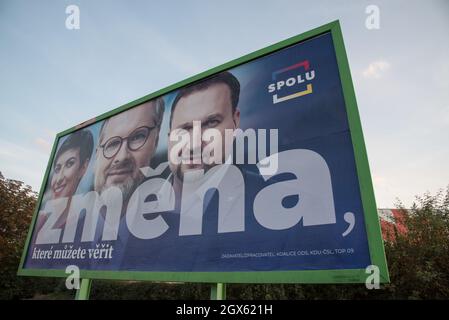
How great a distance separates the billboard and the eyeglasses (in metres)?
0.03

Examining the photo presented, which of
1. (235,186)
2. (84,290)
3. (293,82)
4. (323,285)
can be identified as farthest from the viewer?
(323,285)

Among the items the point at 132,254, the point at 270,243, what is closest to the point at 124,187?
the point at 132,254

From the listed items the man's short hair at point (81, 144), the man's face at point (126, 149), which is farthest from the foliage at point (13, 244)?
the man's face at point (126, 149)

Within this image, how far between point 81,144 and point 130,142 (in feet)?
5.92

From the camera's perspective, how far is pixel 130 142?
539cm

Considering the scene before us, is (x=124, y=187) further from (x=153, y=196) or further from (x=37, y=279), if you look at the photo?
(x=37, y=279)

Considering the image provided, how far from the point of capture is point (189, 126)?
4.71 m

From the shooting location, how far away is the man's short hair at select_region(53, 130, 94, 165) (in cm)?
612

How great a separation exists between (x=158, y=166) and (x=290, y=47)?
2902 millimetres

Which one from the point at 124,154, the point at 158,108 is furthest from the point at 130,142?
the point at 158,108

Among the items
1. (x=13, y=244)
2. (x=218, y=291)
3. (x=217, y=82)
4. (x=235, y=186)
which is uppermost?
(x=217, y=82)

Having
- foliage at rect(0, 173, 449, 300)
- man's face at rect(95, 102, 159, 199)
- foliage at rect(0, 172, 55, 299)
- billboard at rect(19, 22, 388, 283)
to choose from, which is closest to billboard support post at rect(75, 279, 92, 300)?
billboard at rect(19, 22, 388, 283)

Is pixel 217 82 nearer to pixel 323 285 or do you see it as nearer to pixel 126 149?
pixel 126 149

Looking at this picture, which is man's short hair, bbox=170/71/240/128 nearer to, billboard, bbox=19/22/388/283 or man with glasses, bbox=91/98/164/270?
billboard, bbox=19/22/388/283
